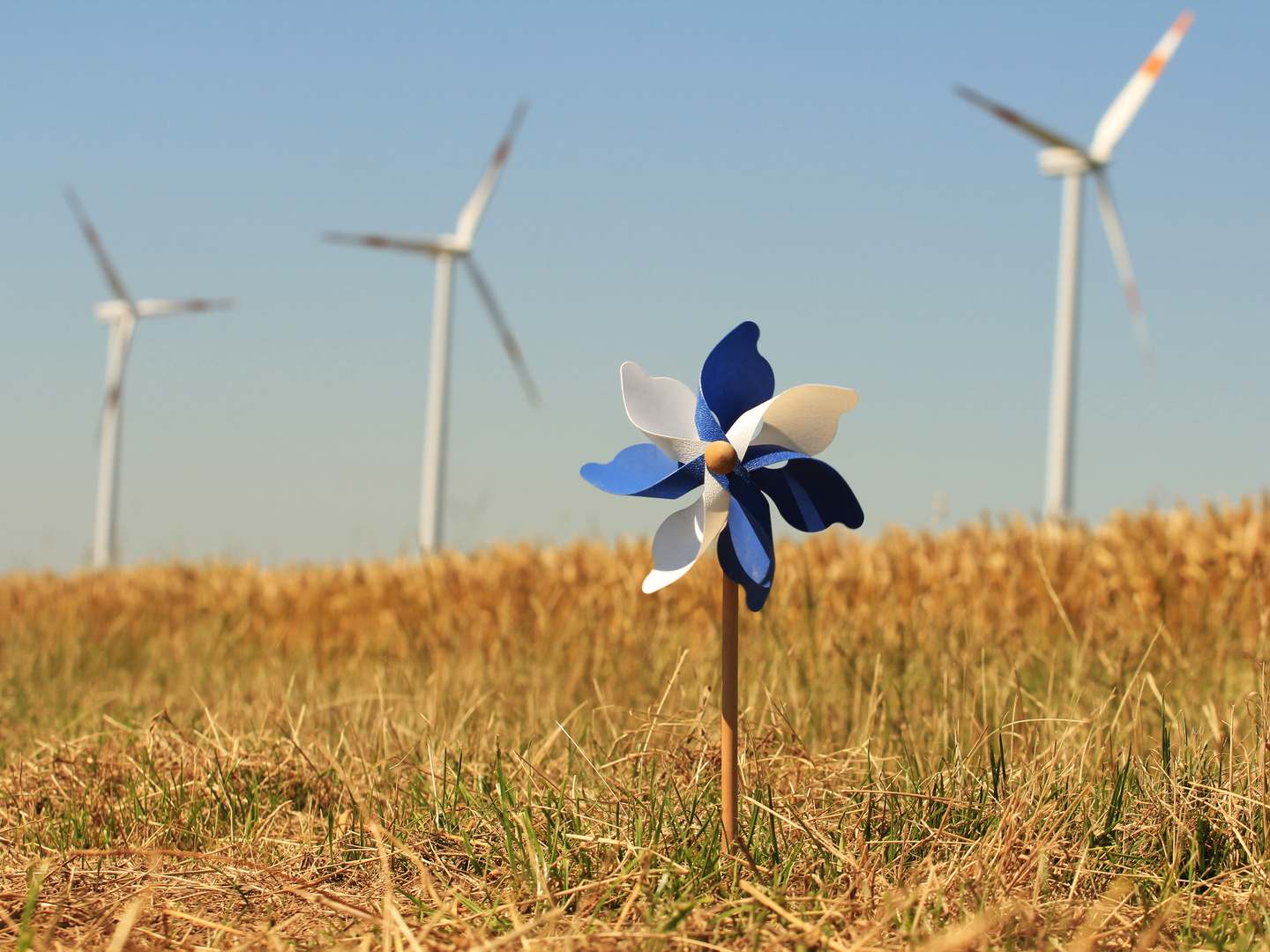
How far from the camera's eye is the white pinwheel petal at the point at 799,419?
118 inches

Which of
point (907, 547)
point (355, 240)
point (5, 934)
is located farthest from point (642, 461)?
point (355, 240)

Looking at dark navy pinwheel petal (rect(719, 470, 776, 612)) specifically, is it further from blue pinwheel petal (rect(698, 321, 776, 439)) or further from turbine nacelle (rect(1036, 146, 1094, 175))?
turbine nacelle (rect(1036, 146, 1094, 175))

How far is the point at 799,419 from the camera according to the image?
3.04 meters

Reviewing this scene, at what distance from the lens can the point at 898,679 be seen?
16.7ft

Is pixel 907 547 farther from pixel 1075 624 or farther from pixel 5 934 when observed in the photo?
pixel 5 934

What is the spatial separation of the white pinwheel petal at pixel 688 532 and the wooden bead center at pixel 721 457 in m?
0.05

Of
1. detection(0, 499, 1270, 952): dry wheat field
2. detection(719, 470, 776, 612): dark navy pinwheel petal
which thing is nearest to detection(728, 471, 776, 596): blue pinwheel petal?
detection(719, 470, 776, 612): dark navy pinwheel petal

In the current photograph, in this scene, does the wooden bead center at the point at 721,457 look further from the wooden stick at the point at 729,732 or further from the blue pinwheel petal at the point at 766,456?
the wooden stick at the point at 729,732

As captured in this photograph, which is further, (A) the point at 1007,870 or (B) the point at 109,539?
(B) the point at 109,539

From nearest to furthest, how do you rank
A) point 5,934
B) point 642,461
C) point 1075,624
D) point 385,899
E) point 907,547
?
point 385,899 → point 5,934 → point 642,461 → point 1075,624 → point 907,547

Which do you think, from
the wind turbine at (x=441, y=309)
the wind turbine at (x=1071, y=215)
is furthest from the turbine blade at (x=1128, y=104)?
the wind turbine at (x=441, y=309)

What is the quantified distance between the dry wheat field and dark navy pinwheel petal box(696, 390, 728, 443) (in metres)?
0.71

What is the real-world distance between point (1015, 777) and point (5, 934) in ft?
10.0

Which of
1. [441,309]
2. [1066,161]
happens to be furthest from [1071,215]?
[441,309]
